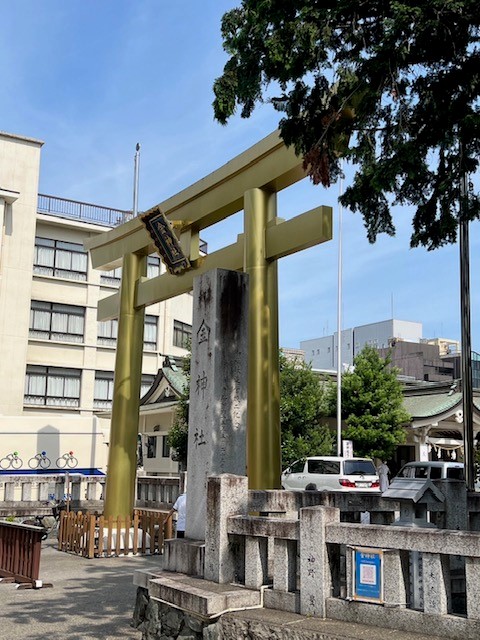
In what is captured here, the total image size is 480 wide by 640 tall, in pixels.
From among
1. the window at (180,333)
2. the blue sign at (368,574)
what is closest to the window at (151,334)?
the window at (180,333)

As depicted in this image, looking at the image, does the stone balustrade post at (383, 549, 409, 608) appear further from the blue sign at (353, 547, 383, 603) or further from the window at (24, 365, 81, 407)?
the window at (24, 365, 81, 407)

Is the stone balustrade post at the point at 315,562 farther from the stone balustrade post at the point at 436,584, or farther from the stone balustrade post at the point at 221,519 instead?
the stone balustrade post at the point at 221,519

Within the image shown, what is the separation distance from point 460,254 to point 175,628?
8198mm

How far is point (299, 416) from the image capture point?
2658 centimetres

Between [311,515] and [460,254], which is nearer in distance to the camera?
[311,515]

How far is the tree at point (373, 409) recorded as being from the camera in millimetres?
28656

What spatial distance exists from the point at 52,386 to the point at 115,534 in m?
21.3

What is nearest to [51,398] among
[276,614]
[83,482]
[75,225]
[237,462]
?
[75,225]

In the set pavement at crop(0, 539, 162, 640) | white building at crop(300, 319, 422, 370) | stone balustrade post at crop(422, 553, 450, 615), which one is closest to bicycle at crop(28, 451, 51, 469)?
pavement at crop(0, 539, 162, 640)

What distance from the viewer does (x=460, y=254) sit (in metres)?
12.4

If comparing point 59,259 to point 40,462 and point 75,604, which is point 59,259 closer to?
point 40,462

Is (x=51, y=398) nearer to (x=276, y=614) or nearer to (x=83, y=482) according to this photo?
(x=83, y=482)

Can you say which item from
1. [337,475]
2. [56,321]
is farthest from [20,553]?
[56,321]

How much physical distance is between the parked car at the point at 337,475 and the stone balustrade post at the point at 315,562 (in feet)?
55.8
